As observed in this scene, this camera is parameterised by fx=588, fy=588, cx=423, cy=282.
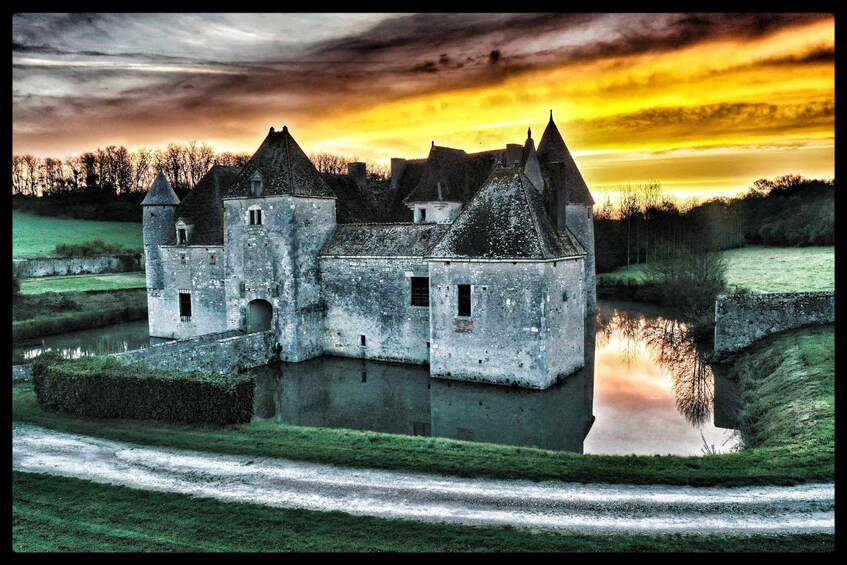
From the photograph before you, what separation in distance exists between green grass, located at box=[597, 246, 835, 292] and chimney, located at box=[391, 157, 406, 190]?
61.2 ft

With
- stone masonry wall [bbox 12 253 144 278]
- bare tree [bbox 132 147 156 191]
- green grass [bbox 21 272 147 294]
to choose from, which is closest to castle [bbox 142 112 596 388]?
green grass [bbox 21 272 147 294]

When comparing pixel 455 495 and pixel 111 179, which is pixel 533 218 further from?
pixel 111 179

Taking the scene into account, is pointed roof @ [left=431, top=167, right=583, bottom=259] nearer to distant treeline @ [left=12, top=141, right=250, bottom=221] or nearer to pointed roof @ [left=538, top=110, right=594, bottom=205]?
pointed roof @ [left=538, top=110, right=594, bottom=205]

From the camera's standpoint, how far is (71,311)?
32.7 metres

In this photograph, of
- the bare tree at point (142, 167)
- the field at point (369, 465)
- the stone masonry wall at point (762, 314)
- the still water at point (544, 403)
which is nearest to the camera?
the field at point (369, 465)

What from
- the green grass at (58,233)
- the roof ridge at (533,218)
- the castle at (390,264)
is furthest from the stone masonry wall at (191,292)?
the green grass at (58,233)

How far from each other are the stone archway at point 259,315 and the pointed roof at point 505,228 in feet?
28.4

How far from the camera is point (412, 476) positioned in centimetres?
1045

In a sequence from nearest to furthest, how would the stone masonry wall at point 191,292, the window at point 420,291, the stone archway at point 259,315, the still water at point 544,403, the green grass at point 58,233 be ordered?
the still water at point 544,403 → the window at point 420,291 → the stone archway at point 259,315 → the stone masonry wall at point 191,292 → the green grass at point 58,233

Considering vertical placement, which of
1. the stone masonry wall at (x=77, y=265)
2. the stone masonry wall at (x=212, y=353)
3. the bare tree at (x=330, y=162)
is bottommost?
the stone masonry wall at (x=212, y=353)

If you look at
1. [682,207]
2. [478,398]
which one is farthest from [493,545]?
[682,207]

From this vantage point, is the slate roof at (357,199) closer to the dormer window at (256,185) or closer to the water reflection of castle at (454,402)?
the dormer window at (256,185)

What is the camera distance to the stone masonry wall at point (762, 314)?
21766 millimetres

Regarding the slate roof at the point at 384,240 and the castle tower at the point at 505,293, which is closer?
the castle tower at the point at 505,293
